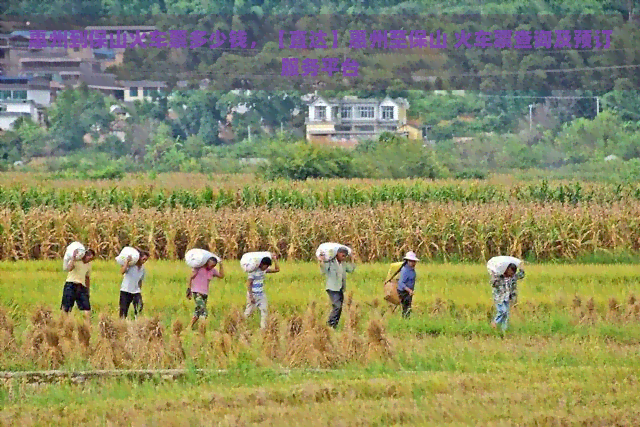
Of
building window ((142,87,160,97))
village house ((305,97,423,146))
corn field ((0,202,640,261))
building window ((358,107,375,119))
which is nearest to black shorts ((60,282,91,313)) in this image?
corn field ((0,202,640,261))

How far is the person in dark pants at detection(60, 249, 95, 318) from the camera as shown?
53.6 ft

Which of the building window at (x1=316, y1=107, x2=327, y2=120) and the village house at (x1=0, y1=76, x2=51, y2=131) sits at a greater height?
the village house at (x1=0, y1=76, x2=51, y2=131)

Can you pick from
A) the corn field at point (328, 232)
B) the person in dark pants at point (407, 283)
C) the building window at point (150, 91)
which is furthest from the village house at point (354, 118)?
the person in dark pants at point (407, 283)

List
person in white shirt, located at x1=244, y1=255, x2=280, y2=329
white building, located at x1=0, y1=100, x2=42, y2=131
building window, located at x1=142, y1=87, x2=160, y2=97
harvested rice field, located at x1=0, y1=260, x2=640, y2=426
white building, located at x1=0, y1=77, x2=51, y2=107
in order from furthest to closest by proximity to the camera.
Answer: building window, located at x1=142, y1=87, x2=160, y2=97, white building, located at x1=0, y1=77, x2=51, y2=107, white building, located at x1=0, y1=100, x2=42, y2=131, person in white shirt, located at x1=244, y1=255, x2=280, y2=329, harvested rice field, located at x1=0, y1=260, x2=640, y2=426

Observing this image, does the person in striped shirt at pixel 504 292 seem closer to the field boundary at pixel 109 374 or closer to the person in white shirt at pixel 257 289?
the person in white shirt at pixel 257 289

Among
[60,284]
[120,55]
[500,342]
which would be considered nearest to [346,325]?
[500,342]

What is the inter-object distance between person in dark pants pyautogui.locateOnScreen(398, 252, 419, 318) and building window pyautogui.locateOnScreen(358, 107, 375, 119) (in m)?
52.5

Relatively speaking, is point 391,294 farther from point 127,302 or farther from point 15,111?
point 15,111

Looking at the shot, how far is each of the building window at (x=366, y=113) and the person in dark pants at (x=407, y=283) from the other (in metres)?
52.5

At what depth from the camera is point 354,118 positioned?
6900cm

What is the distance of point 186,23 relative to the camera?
70.2 m

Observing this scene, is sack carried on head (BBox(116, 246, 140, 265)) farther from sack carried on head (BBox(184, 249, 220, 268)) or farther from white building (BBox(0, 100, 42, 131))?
white building (BBox(0, 100, 42, 131))

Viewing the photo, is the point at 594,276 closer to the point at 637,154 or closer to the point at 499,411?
the point at 499,411

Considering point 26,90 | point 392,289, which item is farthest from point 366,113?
point 392,289
